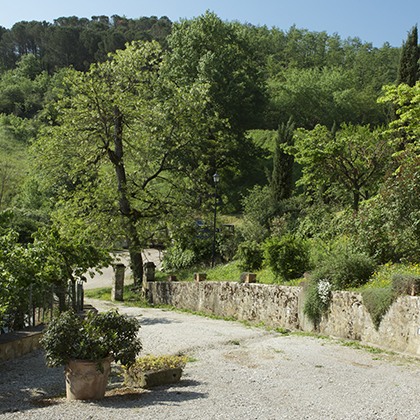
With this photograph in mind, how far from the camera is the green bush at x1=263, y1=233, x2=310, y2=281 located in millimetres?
11625

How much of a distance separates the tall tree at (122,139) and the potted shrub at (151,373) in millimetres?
11838

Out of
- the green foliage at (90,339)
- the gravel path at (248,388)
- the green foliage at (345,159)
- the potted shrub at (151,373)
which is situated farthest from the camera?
the green foliage at (345,159)

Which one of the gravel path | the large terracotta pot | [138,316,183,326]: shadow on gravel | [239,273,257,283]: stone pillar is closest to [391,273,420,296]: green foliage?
the gravel path

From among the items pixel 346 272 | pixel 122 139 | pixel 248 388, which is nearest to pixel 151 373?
pixel 248 388

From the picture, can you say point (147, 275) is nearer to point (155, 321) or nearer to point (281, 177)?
point (155, 321)

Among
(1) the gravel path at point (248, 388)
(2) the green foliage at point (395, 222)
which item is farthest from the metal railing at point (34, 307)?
(2) the green foliage at point (395, 222)

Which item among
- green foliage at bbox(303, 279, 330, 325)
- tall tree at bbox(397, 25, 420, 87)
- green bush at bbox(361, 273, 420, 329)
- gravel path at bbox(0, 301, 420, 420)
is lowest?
gravel path at bbox(0, 301, 420, 420)

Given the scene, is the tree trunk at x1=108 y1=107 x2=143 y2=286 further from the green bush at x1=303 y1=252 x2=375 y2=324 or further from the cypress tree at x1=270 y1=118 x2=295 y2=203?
the cypress tree at x1=270 y1=118 x2=295 y2=203

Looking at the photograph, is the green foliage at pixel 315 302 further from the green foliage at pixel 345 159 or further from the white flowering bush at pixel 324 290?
the green foliage at pixel 345 159

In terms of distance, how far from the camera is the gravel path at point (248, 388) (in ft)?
14.7

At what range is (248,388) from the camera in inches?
210

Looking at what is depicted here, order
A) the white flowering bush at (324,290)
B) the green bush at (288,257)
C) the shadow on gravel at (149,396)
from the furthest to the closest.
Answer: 1. the green bush at (288,257)
2. the white flowering bush at (324,290)
3. the shadow on gravel at (149,396)

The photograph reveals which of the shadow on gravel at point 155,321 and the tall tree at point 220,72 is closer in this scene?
the shadow on gravel at point 155,321

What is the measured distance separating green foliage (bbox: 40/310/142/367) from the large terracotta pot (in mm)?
76
